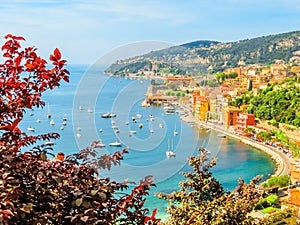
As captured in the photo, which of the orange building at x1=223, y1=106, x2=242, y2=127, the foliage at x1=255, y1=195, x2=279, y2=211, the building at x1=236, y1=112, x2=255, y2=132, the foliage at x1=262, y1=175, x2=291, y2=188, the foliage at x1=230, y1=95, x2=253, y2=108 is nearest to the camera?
the foliage at x1=255, y1=195, x2=279, y2=211

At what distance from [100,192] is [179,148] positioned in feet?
56.2

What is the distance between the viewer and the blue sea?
38.4ft

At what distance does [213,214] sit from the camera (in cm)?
252

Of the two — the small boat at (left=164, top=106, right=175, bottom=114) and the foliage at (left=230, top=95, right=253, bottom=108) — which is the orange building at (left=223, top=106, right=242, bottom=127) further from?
the small boat at (left=164, top=106, right=175, bottom=114)

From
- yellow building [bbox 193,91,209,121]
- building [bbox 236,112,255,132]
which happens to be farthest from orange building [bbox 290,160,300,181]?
building [bbox 236,112,255,132]

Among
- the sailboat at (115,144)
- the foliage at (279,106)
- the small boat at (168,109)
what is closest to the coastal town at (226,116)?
the small boat at (168,109)

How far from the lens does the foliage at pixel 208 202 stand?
2.43 m

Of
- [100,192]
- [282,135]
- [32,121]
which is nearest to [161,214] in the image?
[100,192]

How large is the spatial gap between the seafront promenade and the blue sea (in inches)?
15.4

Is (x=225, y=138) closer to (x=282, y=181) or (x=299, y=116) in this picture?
(x=299, y=116)

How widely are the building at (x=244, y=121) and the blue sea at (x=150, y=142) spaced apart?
6.37ft

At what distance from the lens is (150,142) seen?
18375 millimetres

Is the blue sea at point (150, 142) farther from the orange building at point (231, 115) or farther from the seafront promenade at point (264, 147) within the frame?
the orange building at point (231, 115)

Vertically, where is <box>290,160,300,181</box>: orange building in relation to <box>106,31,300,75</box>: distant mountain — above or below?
below
